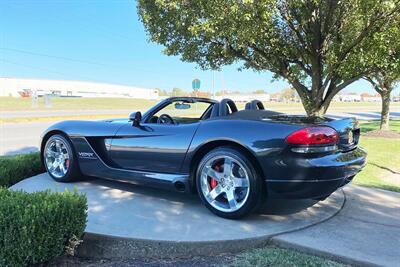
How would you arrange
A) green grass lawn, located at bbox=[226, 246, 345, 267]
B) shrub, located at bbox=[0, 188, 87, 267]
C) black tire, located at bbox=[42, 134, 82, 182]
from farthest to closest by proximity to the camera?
1. black tire, located at bbox=[42, 134, 82, 182]
2. green grass lawn, located at bbox=[226, 246, 345, 267]
3. shrub, located at bbox=[0, 188, 87, 267]

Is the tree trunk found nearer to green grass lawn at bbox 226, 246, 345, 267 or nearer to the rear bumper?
the rear bumper

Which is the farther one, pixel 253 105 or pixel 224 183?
pixel 253 105

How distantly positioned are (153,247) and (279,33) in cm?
673

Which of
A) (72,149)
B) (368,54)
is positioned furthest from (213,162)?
(368,54)

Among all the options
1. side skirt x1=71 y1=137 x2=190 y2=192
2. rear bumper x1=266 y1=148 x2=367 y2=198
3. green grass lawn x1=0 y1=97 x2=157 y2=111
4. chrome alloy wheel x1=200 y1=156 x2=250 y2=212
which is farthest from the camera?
green grass lawn x1=0 y1=97 x2=157 y2=111

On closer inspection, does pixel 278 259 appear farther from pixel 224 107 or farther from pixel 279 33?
pixel 279 33

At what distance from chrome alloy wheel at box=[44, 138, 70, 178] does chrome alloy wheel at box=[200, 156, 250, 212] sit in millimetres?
2260

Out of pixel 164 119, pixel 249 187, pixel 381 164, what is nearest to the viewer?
pixel 249 187

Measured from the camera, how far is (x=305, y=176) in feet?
11.1

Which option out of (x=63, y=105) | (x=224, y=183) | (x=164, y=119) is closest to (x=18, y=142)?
(x=164, y=119)

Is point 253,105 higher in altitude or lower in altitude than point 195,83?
lower

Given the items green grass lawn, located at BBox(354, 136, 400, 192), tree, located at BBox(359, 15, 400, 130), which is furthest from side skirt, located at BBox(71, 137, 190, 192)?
tree, located at BBox(359, 15, 400, 130)

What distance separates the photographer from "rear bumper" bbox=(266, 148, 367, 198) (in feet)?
11.1

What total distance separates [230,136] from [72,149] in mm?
2463
